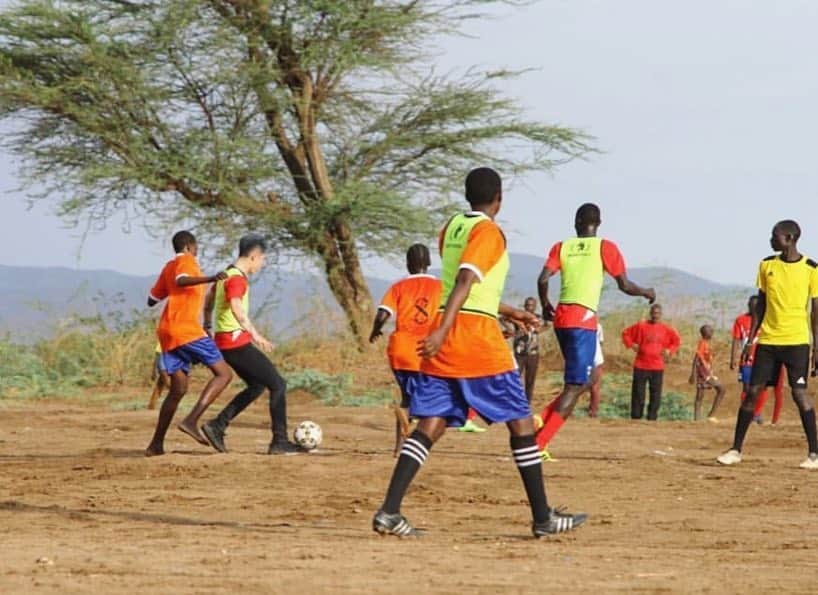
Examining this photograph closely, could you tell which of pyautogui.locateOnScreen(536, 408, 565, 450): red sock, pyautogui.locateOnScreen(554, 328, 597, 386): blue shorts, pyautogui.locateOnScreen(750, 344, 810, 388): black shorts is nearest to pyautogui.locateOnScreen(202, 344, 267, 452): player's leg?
pyautogui.locateOnScreen(536, 408, 565, 450): red sock

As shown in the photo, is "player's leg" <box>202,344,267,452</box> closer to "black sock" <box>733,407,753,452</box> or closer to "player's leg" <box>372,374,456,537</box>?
"black sock" <box>733,407,753,452</box>

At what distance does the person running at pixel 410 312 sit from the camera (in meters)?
13.2

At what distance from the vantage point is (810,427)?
45.8 feet

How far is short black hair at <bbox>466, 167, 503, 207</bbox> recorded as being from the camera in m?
8.85

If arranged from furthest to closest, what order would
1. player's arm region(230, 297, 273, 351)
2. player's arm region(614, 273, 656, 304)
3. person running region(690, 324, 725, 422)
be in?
1. person running region(690, 324, 725, 422)
2. player's arm region(230, 297, 273, 351)
3. player's arm region(614, 273, 656, 304)

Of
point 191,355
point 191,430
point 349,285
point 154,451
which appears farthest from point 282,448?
point 349,285

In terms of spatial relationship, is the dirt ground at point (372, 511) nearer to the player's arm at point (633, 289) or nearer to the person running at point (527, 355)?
the player's arm at point (633, 289)

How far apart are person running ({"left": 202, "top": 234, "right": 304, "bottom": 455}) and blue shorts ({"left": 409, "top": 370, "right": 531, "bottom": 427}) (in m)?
4.75

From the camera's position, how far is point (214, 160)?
99.5 ft

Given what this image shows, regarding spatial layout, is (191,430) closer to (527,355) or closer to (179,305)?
(179,305)

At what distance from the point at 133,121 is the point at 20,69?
2.25 m

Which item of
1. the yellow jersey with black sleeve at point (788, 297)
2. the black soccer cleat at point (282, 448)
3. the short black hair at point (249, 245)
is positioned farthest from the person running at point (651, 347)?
the short black hair at point (249, 245)

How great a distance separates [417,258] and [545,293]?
3.67 ft

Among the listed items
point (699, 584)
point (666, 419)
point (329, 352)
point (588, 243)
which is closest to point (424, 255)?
point (588, 243)
